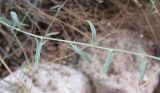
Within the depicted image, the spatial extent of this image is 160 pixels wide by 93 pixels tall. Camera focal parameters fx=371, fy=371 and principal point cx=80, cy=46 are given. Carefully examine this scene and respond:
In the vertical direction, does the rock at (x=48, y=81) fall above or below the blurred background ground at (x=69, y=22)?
below

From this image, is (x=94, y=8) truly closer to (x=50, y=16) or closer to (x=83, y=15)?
(x=83, y=15)

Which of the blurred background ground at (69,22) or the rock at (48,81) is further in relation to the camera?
the blurred background ground at (69,22)

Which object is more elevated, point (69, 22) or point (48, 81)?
point (69, 22)

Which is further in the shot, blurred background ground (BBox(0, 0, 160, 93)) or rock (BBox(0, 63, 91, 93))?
blurred background ground (BBox(0, 0, 160, 93))
